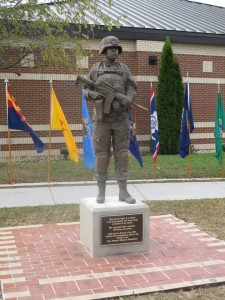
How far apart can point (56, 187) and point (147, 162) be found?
3.90 m

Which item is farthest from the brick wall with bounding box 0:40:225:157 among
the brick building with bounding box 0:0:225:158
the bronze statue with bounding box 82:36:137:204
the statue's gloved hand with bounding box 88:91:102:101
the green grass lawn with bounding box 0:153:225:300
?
the statue's gloved hand with bounding box 88:91:102:101

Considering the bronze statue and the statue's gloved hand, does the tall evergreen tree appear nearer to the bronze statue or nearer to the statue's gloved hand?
the bronze statue

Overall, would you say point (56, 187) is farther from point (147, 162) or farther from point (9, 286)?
point (9, 286)

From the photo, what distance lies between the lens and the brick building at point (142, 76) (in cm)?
1552

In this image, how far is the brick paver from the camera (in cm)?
488

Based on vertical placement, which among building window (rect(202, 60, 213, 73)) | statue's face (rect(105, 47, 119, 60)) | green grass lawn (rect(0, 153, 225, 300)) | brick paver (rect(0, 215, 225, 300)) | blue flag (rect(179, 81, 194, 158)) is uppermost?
building window (rect(202, 60, 213, 73))

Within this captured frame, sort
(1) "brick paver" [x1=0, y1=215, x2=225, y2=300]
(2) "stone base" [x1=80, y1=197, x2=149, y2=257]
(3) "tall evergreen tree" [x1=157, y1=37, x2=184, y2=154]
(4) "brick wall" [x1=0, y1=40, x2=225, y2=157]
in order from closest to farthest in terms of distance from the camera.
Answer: (1) "brick paver" [x1=0, y1=215, x2=225, y2=300]
(2) "stone base" [x1=80, y1=197, x2=149, y2=257]
(4) "brick wall" [x1=0, y1=40, x2=225, y2=157]
(3) "tall evergreen tree" [x1=157, y1=37, x2=184, y2=154]

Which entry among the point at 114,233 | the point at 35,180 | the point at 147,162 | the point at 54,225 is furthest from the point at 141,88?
the point at 114,233

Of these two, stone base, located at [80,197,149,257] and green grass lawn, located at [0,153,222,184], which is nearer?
stone base, located at [80,197,149,257]

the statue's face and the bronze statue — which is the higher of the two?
the statue's face

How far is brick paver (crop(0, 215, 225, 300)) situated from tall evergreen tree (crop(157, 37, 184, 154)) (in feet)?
30.0

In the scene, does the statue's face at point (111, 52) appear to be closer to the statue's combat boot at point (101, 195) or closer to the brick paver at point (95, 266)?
the statue's combat boot at point (101, 195)

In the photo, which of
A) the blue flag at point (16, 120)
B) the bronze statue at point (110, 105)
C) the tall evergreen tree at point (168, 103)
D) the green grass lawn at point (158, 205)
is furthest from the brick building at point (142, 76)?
the bronze statue at point (110, 105)

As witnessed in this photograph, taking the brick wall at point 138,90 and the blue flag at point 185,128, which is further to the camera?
the brick wall at point 138,90
